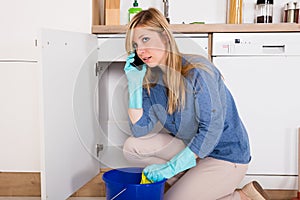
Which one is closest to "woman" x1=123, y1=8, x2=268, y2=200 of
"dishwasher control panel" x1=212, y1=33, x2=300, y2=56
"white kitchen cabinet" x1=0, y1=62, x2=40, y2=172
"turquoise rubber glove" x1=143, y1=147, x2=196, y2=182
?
"turquoise rubber glove" x1=143, y1=147, x2=196, y2=182

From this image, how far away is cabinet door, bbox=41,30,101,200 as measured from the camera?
1345 mm

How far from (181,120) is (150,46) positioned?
1.03 feet

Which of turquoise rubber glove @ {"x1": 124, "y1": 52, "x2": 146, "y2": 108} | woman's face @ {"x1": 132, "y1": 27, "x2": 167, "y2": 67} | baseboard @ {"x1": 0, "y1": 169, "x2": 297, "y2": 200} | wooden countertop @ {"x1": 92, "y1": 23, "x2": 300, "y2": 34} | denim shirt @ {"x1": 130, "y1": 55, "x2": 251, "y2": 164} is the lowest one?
baseboard @ {"x1": 0, "y1": 169, "x2": 297, "y2": 200}

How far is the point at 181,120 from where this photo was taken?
1.49 metres

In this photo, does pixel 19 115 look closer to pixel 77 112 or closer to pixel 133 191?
pixel 77 112

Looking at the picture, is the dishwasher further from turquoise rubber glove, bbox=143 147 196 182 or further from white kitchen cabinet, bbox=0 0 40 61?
white kitchen cabinet, bbox=0 0 40 61

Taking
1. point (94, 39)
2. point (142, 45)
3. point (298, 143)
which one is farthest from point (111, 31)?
point (298, 143)

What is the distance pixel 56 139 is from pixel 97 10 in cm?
76

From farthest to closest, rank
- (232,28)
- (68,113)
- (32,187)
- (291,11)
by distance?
(291,11) < (32,187) < (232,28) < (68,113)

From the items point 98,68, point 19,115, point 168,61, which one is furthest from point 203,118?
point 19,115

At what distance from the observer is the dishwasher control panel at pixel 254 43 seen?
1.73m

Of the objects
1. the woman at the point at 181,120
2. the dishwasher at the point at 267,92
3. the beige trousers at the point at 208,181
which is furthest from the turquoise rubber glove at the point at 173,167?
the dishwasher at the point at 267,92

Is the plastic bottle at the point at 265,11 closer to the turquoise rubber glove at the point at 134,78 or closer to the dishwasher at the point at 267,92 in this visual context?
the dishwasher at the point at 267,92

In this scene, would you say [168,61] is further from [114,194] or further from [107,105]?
[107,105]
